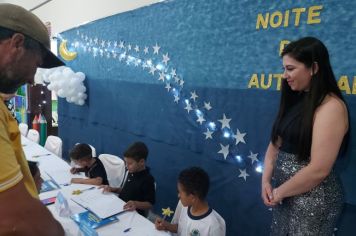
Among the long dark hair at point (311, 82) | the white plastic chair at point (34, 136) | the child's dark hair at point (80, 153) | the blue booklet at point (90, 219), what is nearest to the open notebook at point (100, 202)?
the blue booklet at point (90, 219)

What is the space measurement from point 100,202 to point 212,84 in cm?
110

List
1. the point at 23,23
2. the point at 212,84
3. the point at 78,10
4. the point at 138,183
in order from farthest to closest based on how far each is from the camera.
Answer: the point at 78,10 → the point at 212,84 → the point at 138,183 → the point at 23,23

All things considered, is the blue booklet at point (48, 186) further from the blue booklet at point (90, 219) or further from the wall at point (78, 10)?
the wall at point (78, 10)

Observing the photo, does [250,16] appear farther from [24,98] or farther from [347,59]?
[24,98]

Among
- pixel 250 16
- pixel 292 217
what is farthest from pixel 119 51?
pixel 292 217

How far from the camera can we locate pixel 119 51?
295 cm

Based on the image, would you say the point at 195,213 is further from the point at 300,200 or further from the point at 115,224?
the point at 300,200

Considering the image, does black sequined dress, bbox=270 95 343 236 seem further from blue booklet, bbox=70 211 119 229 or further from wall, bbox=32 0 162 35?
wall, bbox=32 0 162 35

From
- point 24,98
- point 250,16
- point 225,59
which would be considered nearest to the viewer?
point 250,16

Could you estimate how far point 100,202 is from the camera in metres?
1.55

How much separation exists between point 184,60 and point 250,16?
2.09ft

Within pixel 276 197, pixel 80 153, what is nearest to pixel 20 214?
pixel 276 197

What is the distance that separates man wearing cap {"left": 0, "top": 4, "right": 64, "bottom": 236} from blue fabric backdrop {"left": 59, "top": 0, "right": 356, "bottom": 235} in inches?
53.5

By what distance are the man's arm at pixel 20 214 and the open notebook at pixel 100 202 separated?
2.77ft
